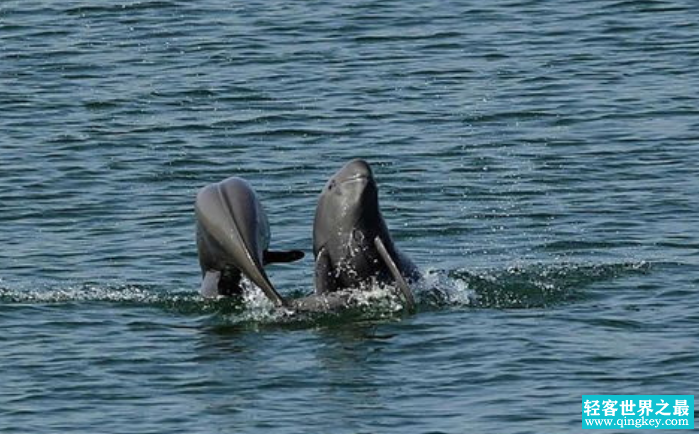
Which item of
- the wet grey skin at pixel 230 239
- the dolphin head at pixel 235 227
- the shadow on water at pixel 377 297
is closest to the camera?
the shadow on water at pixel 377 297

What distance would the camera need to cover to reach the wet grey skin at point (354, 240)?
22.8 metres

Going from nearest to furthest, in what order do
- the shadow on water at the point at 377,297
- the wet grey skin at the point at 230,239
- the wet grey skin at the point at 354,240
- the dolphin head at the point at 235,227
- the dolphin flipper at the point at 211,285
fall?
the shadow on water at the point at 377,297
the dolphin head at the point at 235,227
the wet grey skin at the point at 230,239
the wet grey skin at the point at 354,240
the dolphin flipper at the point at 211,285

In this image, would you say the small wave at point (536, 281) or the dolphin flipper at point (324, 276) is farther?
the small wave at point (536, 281)

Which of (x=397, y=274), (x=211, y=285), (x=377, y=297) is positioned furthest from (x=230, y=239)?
(x=397, y=274)

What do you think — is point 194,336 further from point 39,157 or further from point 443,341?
point 39,157

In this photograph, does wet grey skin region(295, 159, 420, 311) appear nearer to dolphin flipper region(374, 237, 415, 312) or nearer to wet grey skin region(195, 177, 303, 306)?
dolphin flipper region(374, 237, 415, 312)

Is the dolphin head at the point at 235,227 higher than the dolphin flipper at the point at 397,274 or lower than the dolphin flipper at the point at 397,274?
higher

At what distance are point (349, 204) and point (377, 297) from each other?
871 mm

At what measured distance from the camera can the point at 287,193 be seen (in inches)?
1105

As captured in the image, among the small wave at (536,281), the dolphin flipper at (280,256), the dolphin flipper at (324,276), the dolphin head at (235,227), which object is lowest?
the small wave at (536,281)

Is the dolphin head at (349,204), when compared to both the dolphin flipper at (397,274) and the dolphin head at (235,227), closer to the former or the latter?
the dolphin flipper at (397,274)

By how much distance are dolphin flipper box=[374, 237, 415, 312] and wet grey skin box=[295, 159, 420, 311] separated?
0.21ft

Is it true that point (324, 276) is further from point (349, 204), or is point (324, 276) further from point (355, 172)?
point (355, 172)

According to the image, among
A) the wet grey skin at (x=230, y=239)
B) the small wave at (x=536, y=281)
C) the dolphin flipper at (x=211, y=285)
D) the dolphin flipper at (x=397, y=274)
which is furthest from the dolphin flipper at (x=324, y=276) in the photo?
the small wave at (x=536, y=281)
